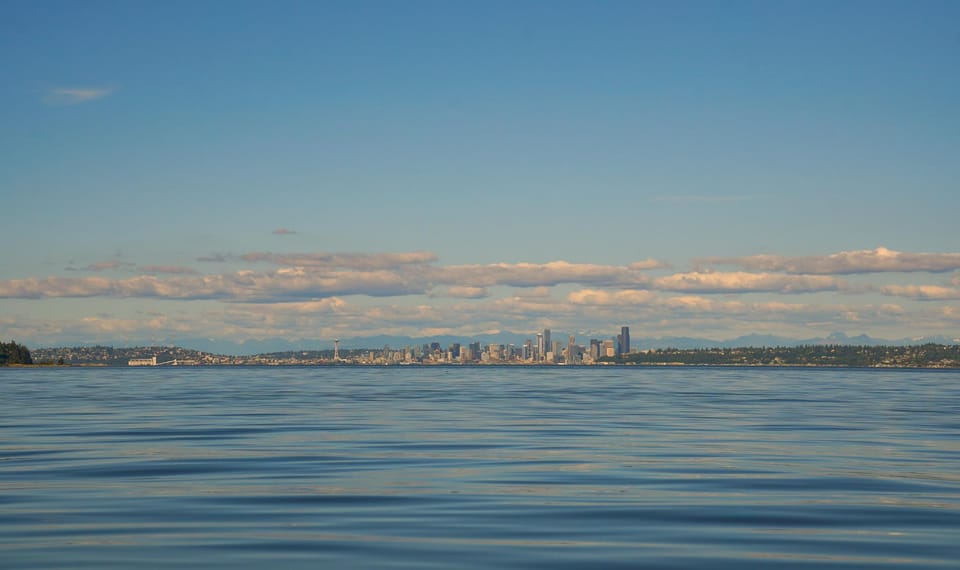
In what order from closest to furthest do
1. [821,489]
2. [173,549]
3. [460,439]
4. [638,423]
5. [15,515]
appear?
[173,549] < [15,515] < [821,489] < [460,439] < [638,423]

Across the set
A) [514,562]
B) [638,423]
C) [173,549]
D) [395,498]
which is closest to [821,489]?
[395,498]

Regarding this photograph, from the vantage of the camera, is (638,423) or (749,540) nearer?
(749,540)

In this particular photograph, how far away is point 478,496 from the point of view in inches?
828

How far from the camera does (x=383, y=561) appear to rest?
14.4 m

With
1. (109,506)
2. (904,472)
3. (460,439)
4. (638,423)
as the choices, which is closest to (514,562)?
(109,506)

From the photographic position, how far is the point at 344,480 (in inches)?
930

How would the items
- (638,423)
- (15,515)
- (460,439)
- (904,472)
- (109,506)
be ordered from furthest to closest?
(638,423) → (460,439) → (904,472) → (109,506) → (15,515)

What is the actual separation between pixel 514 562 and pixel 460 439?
21.2 meters

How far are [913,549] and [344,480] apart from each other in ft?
39.9

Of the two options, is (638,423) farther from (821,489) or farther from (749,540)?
(749,540)

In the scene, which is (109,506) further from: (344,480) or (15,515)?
(344,480)

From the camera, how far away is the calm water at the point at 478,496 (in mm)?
15000

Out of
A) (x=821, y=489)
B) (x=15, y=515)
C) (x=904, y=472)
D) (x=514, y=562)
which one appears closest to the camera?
(x=514, y=562)

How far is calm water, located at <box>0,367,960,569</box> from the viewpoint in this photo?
15.0 meters
